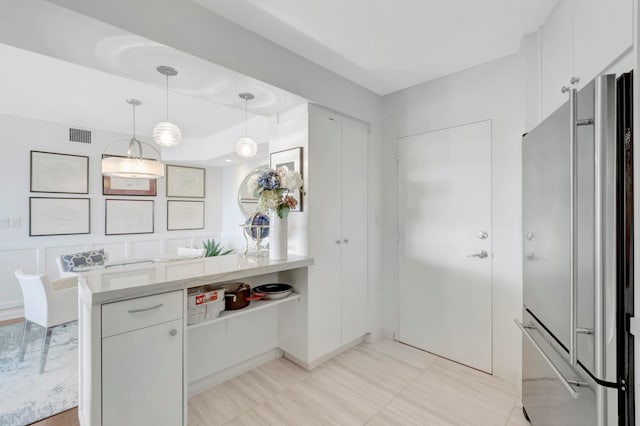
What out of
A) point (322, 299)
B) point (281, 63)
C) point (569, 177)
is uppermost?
point (281, 63)

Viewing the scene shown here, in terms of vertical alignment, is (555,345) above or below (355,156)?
below

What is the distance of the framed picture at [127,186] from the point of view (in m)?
4.59

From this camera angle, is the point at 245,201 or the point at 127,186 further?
the point at 245,201

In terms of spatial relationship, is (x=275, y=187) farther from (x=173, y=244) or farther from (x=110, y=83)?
(x=173, y=244)

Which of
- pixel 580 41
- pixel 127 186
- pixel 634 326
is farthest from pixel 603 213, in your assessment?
pixel 127 186

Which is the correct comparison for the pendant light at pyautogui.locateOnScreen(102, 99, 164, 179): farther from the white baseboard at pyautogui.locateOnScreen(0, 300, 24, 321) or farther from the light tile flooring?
the white baseboard at pyautogui.locateOnScreen(0, 300, 24, 321)

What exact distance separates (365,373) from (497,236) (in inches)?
59.0

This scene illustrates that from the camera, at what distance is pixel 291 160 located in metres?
2.51

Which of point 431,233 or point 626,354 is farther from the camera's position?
point 431,233

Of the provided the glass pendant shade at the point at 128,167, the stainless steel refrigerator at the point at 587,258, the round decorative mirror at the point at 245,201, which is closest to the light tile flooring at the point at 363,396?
the stainless steel refrigerator at the point at 587,258

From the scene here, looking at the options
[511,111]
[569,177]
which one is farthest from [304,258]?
[511,111]

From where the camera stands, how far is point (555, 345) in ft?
4.42

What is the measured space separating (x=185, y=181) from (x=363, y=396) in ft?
15.8

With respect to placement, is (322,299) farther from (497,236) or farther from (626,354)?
(626,354)
